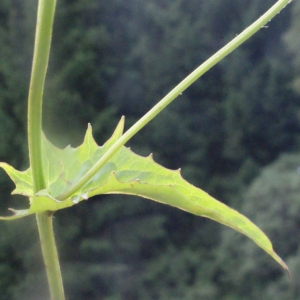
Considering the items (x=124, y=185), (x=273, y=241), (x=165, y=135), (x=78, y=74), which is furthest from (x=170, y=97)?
(x=165, y=135)

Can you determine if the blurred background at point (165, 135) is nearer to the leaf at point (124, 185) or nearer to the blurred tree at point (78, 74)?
the blurred tree at point (78, 74)

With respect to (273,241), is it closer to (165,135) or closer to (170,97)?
(165,135)

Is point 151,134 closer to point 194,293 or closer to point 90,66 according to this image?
point 90,66

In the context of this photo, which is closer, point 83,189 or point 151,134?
point 83,189

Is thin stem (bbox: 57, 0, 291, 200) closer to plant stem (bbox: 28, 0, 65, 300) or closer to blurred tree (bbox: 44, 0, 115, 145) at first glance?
plant stem (bbox: 28, 0, 65, 300)

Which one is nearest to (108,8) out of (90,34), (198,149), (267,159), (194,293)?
(90,34)

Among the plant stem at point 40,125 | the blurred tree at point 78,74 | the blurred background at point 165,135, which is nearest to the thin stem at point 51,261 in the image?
the plant stem at point 40,125

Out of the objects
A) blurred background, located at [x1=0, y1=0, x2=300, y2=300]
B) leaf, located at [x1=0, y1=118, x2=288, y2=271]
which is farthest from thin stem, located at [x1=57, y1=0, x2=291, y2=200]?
blurred background, located at [x1=0, y1=0, x2=300, y2=300]
